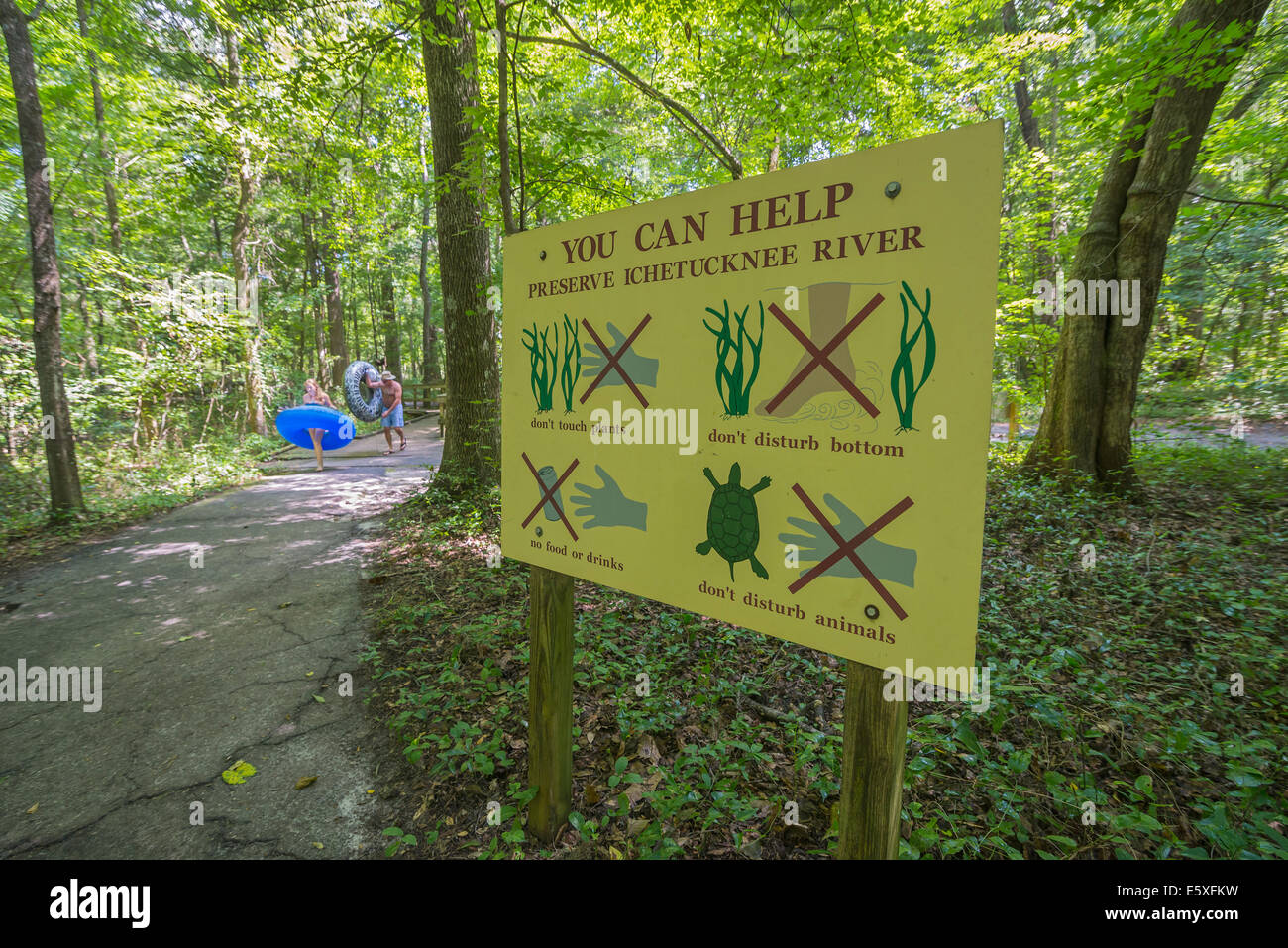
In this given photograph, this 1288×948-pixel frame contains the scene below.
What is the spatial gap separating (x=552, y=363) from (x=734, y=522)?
98 centimetres

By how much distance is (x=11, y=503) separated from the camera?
22.2ft

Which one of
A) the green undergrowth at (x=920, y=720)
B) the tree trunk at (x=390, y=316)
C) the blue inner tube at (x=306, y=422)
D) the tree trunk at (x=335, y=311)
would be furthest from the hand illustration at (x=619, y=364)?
the tree trunk at (x=390, y=316)

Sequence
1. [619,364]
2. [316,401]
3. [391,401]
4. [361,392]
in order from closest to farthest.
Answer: [619,364], [316,401], [391,401], [361,392]

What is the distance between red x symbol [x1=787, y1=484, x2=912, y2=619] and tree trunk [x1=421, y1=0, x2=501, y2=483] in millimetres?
5037

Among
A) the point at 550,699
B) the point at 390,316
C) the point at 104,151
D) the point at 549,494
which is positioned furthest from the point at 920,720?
the point at 390,316

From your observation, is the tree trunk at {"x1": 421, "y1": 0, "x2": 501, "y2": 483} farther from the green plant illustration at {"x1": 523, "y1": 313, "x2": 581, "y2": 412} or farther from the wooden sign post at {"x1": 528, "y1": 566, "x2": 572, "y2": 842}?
the wooden sign post at {"x1": 528, "y1": 566, "x2": 572, "y2": 842}

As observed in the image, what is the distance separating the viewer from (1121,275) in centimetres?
574

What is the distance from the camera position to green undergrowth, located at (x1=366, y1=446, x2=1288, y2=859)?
2176 millimetres

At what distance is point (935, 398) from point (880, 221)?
42 centimetres

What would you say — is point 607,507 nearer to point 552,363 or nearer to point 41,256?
point 552,363

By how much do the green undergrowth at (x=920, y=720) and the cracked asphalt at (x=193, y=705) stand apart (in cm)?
31

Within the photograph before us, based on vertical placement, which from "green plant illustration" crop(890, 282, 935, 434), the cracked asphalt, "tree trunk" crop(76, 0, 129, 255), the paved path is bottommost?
the cracked asphalt

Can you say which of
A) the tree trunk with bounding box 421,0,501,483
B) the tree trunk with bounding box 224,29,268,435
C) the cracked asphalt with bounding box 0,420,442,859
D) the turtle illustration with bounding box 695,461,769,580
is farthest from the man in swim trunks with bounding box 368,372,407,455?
the turtle illustration with bounding box 695,461,769,580
